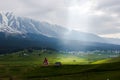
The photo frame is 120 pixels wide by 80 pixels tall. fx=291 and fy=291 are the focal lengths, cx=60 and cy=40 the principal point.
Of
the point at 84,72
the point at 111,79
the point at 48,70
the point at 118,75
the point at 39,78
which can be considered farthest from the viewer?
the point at 48,70

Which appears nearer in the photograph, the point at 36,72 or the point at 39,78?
the point at 39,78

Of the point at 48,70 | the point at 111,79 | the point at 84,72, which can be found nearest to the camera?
the point at 111,79

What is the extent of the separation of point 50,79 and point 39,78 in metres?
5.47

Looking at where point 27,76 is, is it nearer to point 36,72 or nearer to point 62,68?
point 36,72

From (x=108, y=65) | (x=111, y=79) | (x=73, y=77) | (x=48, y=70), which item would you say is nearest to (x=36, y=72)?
(x=48, y=70)

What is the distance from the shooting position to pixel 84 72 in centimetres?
10500

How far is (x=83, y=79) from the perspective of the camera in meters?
89.3

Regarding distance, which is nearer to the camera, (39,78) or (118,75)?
(118,75)

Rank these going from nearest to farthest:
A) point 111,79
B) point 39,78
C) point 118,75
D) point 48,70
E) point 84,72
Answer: point 111,79 → point 118,75 → point 39,78 → point 84,72 → point 48,70

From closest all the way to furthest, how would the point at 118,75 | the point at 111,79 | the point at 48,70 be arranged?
the point at 111,79, the point at 118,75, the point at 48,70

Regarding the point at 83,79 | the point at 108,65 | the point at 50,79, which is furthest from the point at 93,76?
the point at 108,65

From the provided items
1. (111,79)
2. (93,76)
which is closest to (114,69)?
(93,76)

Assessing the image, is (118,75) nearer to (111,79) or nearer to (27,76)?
(111,79)

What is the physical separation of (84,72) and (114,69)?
1156 centimetres
